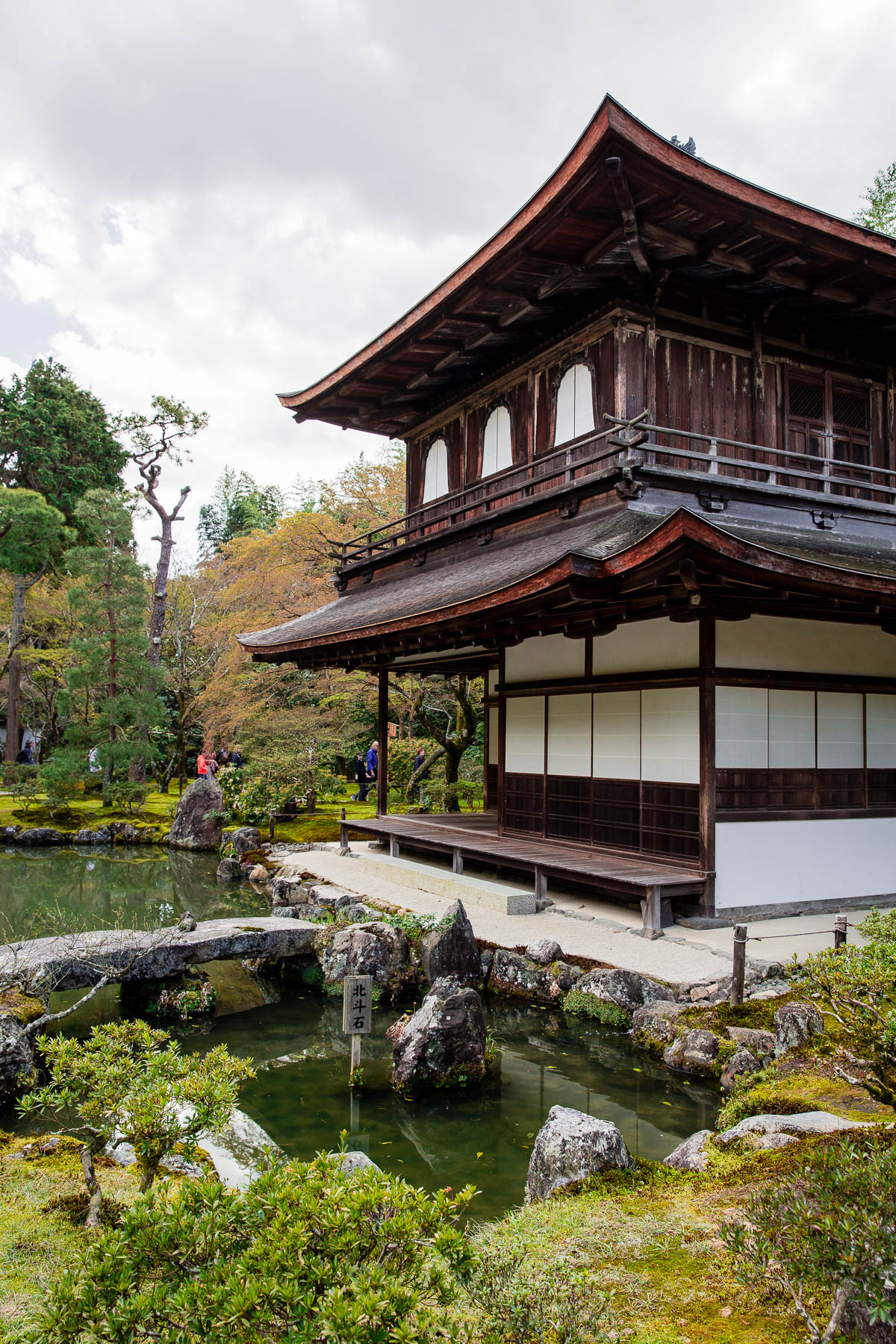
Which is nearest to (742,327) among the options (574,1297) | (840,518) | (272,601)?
(840,518)

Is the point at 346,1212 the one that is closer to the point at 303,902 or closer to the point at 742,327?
the point at 303,902

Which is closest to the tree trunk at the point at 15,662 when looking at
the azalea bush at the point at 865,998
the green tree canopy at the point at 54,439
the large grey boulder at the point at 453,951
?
the green tree canopy at the point at 54,439

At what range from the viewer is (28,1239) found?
3.39 m

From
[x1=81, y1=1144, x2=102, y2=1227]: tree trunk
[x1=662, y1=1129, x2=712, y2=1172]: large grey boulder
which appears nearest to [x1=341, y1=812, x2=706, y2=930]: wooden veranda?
[x1=662, y1=1129, x2=712, y2=1172]: large grey boulder

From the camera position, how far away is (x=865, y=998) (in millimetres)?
3172

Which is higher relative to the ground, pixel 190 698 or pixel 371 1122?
pixel 190 698

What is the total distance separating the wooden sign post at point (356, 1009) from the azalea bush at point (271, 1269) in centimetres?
401

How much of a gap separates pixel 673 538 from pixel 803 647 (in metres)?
3.25

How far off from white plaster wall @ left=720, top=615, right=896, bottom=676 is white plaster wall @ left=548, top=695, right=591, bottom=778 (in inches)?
88.1

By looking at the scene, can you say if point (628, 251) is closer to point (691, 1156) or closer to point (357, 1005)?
point (357, 1005)

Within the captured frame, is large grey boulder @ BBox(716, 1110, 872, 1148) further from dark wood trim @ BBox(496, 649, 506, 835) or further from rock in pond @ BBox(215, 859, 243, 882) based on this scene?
rock in pond @ BBox(215, 859, 243, 882)

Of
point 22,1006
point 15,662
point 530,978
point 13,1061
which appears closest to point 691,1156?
point 530,978

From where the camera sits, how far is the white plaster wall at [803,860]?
8648 millimetres

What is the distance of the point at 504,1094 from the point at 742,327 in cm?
978
